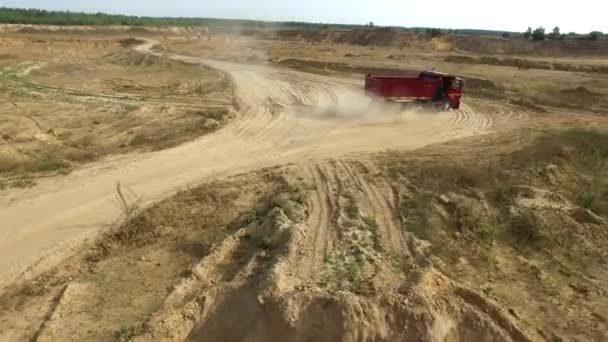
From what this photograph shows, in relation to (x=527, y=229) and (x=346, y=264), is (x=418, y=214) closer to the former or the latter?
(x=527, y=229)

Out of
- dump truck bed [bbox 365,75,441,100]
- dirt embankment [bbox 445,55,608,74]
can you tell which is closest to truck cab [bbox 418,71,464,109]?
dump truck bed [bbox 365,75,441,100]

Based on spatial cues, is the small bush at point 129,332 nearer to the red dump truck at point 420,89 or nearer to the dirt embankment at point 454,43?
the red dump truck at point 420,89

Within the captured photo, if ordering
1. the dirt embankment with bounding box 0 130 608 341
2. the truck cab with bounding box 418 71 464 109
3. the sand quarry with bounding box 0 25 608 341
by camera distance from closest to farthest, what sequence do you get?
the dirt embankment with bounding box 0 130 608 341, the sand quarry with bounding box 0 25 608 341, the truck cab with bounding box 418 71 464 109

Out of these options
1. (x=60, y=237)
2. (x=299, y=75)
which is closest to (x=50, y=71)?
(x=299, y=75)

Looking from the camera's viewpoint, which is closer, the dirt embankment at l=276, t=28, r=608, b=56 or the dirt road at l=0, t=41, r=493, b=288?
the dirt road at l=0, t=41, r=493, b=288

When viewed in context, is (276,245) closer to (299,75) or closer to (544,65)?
(299,75)

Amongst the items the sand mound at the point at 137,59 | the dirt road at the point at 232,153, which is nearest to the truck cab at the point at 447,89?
the dirt road at the point at 232,153

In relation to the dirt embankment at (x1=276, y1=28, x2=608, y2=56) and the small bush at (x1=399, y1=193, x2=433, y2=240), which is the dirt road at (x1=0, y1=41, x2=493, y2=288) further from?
the dirt embankment at (x1=276, y1=28, x2=608, y2=56)

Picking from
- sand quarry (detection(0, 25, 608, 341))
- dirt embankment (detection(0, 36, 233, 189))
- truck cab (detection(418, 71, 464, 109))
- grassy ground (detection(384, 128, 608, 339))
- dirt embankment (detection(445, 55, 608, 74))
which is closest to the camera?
sand quarry (detection(0, 25, 608, 341))
